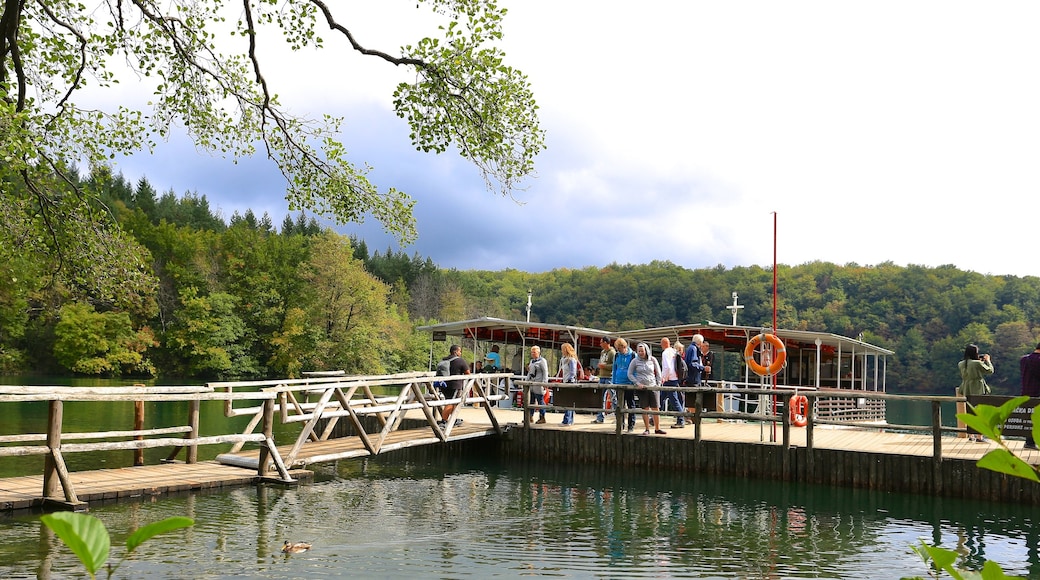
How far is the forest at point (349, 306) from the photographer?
5422 cm

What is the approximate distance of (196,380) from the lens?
180 ft

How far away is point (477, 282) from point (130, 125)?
90866 millimetres

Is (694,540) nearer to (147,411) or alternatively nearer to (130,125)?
Result: (130,125)

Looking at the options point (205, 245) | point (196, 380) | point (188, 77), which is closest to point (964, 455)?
point (188, 77)

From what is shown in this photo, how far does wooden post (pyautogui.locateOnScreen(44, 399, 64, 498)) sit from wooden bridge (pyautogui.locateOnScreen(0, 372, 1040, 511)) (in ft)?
0.04

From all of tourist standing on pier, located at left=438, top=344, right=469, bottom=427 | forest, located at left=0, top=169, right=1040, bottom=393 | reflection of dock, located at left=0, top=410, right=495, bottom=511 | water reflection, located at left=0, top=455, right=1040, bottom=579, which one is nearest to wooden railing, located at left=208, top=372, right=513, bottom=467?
reflection of dock, located at left=0, top=410, right=495, bottom=511

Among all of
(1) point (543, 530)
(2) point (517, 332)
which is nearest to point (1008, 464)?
(1) point (543, 530)

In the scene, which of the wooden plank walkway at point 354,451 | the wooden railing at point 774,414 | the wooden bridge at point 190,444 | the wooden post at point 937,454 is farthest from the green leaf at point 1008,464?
the wooden post at point 937,454

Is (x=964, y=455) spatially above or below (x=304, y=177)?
below

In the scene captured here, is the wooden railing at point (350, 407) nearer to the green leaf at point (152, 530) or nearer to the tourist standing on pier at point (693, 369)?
the tourist standing on pier at point (693, 369)

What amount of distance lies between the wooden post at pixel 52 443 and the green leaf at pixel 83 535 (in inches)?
354

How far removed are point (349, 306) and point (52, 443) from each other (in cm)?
4889

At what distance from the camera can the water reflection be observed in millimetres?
8062

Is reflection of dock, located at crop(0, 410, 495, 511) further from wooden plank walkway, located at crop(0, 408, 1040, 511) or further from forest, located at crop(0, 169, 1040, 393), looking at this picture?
forest, located at crop(0, 169, 1040, 393)
